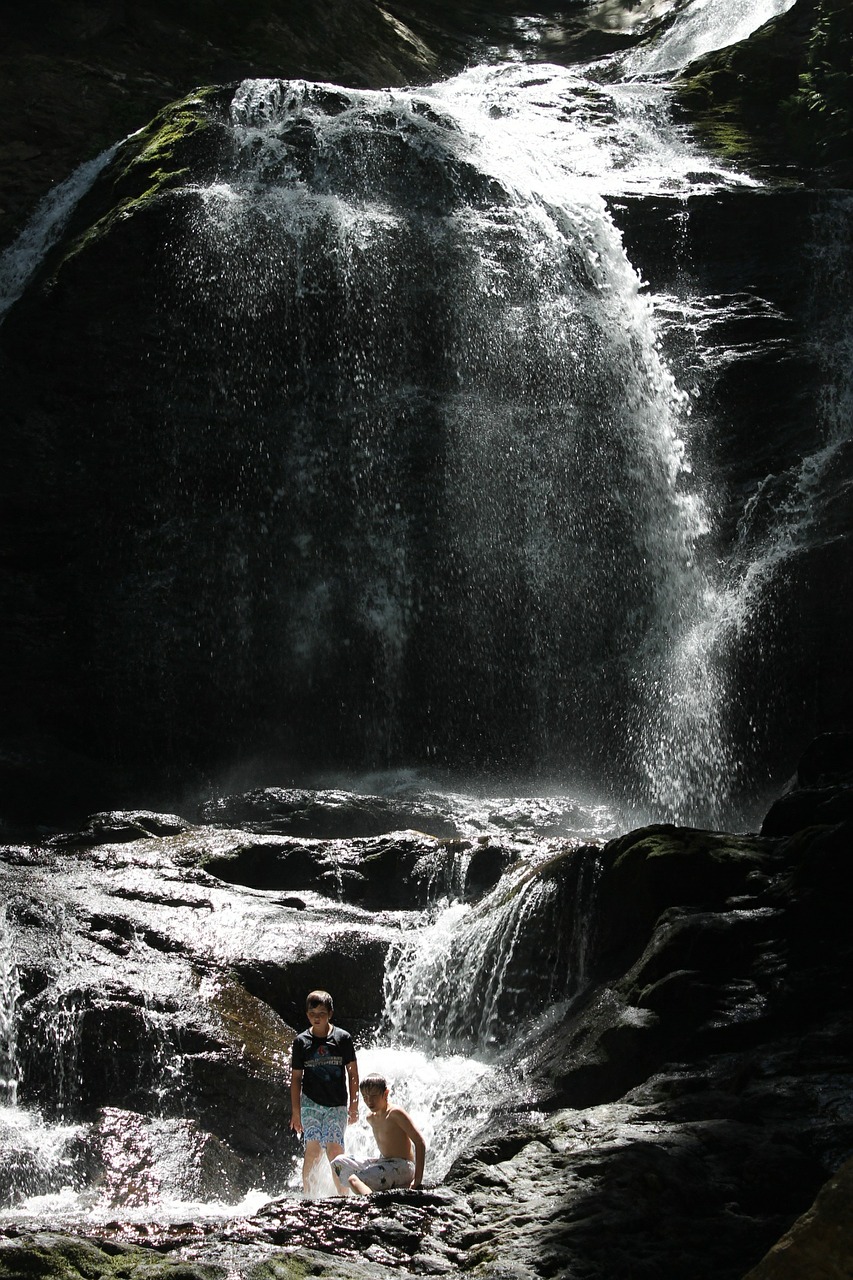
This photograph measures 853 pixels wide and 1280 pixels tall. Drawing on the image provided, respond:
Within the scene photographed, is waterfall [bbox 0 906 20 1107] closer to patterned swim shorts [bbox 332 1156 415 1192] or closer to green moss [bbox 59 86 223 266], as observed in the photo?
patterned swim shorts [bbox 332 1156 415 1192]

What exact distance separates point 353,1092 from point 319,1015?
449mm

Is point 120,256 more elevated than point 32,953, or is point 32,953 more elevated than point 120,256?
point 120,256

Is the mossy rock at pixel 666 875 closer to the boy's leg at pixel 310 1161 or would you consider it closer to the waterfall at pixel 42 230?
the boy's leg at pixel 310 1161

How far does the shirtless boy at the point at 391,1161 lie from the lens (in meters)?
5.60

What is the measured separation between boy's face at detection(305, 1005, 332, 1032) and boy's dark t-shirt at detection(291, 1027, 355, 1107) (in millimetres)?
86

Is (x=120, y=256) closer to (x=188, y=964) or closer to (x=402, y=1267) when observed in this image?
(x=188, y=964)

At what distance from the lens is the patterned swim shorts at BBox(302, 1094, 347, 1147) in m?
6.14

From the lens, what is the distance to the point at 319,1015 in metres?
6.18

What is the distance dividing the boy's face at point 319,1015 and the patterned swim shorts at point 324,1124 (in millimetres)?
374

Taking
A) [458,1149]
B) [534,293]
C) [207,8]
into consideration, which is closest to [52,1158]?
[458,1149]

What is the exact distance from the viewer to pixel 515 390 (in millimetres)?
17422

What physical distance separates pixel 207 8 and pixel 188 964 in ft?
71.6

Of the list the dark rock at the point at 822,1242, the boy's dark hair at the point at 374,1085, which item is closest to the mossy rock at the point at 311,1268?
the boy's dark hair at the point at 374,1085

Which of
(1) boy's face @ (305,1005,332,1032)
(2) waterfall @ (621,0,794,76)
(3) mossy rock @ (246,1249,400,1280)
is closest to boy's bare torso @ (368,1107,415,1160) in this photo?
(1) boy's face @ (305,1005,332,1032)
